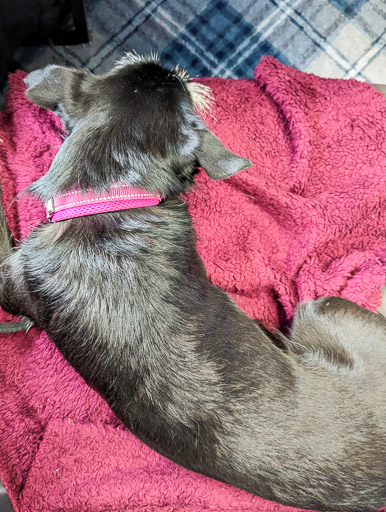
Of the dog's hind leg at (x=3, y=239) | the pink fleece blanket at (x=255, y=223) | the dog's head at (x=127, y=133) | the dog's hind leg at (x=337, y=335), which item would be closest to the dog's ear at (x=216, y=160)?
the dog's head at (x=127, y=133)

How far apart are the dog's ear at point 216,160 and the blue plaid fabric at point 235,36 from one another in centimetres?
136

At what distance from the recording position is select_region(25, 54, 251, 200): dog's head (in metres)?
1.82

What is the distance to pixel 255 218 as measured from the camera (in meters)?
2.47

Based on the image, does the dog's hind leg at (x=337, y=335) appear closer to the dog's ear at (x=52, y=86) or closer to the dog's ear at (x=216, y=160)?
the dog's ear at (x=216, y=160)

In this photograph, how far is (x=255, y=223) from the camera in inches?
97.3

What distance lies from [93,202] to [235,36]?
1.90 meters

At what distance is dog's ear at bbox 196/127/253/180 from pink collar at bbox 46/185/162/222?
0.26 m

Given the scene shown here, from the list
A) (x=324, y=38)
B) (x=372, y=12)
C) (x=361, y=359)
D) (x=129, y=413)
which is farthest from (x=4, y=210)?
(x=372, y=12)

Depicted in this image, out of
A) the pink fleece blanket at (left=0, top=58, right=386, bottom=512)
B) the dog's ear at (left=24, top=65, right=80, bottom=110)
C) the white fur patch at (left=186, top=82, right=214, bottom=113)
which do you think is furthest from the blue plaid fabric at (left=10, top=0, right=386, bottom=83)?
the dog's ear at (left=24, top=65, right=80, bottom=110)

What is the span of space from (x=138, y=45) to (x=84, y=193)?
1.66m

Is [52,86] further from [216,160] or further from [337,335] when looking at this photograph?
[337,335]

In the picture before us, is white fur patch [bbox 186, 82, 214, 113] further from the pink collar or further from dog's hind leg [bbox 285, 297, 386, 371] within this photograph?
dog's hind leg [bbox 285, 297, 386, 371]

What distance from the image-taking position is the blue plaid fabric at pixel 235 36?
302cm

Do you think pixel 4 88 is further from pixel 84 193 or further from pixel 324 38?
pixel 324 38
